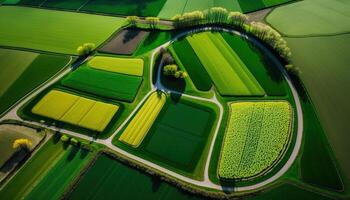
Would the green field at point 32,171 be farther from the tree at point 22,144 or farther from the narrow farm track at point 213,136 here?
the narrow farm track at point 213,136

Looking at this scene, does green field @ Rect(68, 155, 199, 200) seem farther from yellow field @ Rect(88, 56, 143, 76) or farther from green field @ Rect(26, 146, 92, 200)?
yellow field @ Rect(88, 56, 143, 76)

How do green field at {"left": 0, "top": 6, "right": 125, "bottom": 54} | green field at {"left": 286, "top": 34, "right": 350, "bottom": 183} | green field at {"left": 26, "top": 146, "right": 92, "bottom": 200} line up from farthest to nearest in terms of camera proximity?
green field at {"left": 0, "top": 6, "right": 125, "bottom": 54} < green field at {"left": 286, "top": 34, "right": 350, "bottom": 183} < green field at {"left": 26, "top": 146, "right": 92, "bottom": 200}

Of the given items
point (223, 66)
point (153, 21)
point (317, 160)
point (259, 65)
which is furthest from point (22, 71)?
point (317, 160)

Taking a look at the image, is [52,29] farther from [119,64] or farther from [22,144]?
[22,144]

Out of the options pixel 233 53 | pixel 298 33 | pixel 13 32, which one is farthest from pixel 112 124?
pixel 298 33

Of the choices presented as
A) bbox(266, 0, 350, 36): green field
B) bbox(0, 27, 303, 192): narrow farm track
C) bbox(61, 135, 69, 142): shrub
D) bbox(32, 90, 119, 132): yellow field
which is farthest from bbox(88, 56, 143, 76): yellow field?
bbox(266, 0, 350, 36): green field

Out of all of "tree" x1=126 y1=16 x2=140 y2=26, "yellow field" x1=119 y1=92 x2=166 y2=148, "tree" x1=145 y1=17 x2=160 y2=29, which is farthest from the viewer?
"tree" x1=126 y1=16 x2=140 y2=26
